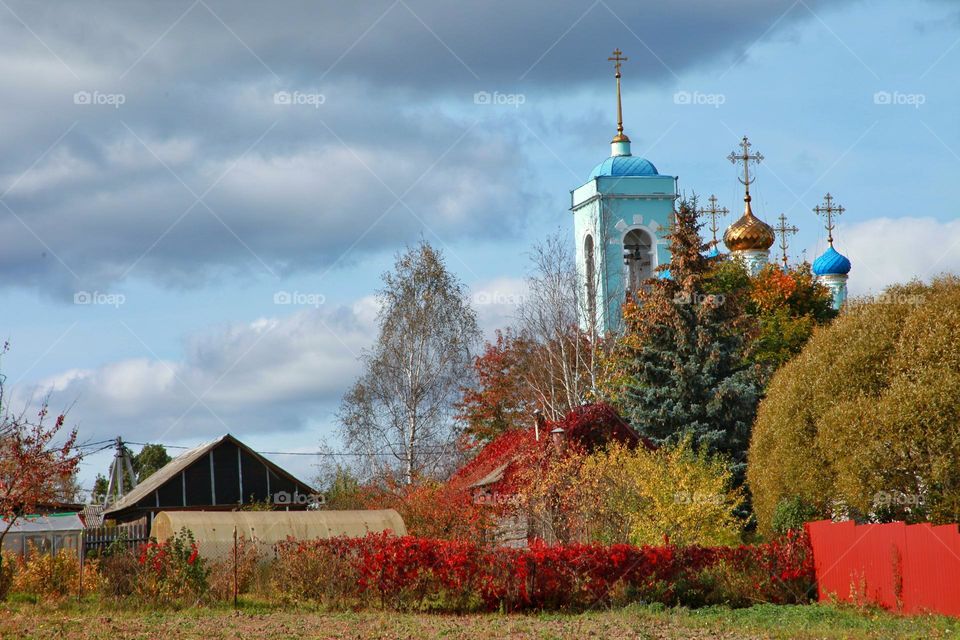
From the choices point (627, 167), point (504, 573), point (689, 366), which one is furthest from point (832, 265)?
point (504, 573)

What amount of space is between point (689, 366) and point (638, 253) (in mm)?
18138

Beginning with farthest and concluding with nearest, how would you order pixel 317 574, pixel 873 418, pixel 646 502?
pixel 646 502 → pixel 873 418 → pixel 317 574

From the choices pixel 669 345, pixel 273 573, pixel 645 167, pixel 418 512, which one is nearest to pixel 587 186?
pixel 645 167

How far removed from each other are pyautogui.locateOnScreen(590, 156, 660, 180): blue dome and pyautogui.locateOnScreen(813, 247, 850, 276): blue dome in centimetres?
1418

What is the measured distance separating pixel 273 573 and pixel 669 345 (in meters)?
16.3

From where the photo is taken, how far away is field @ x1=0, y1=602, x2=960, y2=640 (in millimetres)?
17281

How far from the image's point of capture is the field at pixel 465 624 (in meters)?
17.3

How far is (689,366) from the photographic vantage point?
114ft

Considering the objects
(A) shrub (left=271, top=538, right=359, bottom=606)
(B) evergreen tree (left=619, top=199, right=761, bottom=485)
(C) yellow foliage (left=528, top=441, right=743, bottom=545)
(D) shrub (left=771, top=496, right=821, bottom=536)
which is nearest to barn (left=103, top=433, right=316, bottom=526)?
(B) evergreen tree (left=619, top=199, right=761, bottom=485)

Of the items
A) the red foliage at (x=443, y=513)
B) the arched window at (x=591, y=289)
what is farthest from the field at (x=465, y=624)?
the arched window at (x=591, y=289)

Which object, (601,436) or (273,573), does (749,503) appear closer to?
(601,436)

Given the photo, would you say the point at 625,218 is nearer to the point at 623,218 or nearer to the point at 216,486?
the point at 623,218

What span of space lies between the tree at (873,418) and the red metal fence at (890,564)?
1.26 meters

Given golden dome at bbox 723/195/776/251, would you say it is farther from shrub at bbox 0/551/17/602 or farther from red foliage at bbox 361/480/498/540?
shrub at bbox 0/551/17/602
